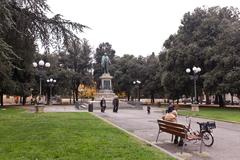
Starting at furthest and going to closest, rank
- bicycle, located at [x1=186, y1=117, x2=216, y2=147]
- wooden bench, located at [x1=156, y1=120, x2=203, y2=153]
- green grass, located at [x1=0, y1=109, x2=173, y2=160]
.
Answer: bicycle, located at [x1=186, y1=117, x2=216, y2=147] → wooden bench, located at [x1=156, y1=120, x2=203, y2=153] → green grass, located at [x1=0, y1=109, x2=173, y2=160]

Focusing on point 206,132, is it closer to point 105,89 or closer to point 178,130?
point 178,130

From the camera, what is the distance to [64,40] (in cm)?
1816

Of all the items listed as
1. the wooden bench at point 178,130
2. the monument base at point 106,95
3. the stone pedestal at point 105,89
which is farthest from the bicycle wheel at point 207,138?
the stone pedestal at point 105,89

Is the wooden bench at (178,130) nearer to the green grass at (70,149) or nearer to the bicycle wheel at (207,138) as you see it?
the bicycle wheel at (207,138)

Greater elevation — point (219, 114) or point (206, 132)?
point (219, 114)

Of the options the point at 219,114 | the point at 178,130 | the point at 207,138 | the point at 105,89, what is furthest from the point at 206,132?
the point at 105,89

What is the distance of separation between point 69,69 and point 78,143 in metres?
76.7

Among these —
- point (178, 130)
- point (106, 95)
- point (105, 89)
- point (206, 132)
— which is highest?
point (105, 89)

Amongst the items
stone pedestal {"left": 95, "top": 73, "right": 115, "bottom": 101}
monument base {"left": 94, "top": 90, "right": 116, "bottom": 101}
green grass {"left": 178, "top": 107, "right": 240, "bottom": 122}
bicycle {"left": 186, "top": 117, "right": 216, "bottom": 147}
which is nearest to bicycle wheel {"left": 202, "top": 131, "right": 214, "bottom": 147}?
bicycle {"left": 186, "top": 117, "right": 216, "bottom": 147}

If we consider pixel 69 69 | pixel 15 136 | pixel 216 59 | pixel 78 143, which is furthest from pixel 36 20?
pixel 69 69

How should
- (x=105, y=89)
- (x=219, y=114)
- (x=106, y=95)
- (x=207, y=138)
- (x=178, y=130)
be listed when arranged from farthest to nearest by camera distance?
(x=105, y=89) → (x=106, y=95) → (x=219, y=114) → (x=207, y=138) → (x=178, y=130)

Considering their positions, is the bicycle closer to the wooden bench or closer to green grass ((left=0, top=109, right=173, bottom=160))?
the wooden bench

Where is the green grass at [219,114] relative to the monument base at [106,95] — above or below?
below

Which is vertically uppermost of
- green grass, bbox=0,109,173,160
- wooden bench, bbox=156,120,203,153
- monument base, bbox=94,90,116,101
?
monument base, bbox=94,90,116,101
